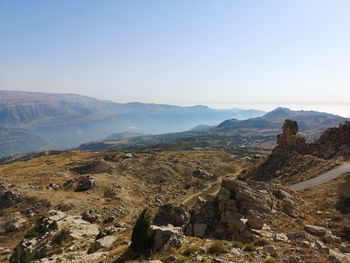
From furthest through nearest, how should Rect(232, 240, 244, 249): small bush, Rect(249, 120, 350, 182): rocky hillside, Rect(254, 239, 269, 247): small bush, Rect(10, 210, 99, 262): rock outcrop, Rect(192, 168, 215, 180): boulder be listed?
Rect(192, 168, 215, 180): boulder < Rect(249, 120, 350, 182): rocky hillside < Rect(10, 210, 99, 262): rock outcrop < Rect(254, 239, 269, 247): small bush < Rect(232, 240, 244, 249): small bush

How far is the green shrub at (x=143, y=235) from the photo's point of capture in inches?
940

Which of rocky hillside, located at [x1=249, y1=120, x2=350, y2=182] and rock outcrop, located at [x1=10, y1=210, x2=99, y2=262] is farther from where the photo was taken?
rocky hillside, located at [x1=249, y1=120, x2=350, y2=182]

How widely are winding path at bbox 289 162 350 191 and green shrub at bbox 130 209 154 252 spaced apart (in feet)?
70.9

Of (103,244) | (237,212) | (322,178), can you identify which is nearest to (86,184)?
(103,244)

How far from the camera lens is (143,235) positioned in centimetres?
2403

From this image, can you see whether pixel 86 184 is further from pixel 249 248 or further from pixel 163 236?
pixel 249 248

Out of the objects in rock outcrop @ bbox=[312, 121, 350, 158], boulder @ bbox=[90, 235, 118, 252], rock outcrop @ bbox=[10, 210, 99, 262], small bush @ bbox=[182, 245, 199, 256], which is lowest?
rock outcrop @ bbox=[10, 210, 99, 262]

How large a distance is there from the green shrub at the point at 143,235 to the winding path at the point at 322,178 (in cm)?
2160

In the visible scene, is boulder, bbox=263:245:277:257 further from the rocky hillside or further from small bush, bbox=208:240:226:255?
the rocky hillside

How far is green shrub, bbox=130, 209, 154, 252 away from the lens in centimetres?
2387

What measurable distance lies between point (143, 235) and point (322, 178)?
2654cm

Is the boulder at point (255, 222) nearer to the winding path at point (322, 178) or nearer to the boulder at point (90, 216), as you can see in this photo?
the winding path at point (322, 178)

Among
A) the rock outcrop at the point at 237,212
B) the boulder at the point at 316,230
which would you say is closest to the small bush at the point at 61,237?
the rock outcrop at the point at 237,212

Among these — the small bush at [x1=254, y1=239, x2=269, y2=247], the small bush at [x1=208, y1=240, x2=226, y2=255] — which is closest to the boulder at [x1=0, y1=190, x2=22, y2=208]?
the small bush at [x1=208, y1=240, x2=226, y2=255]
